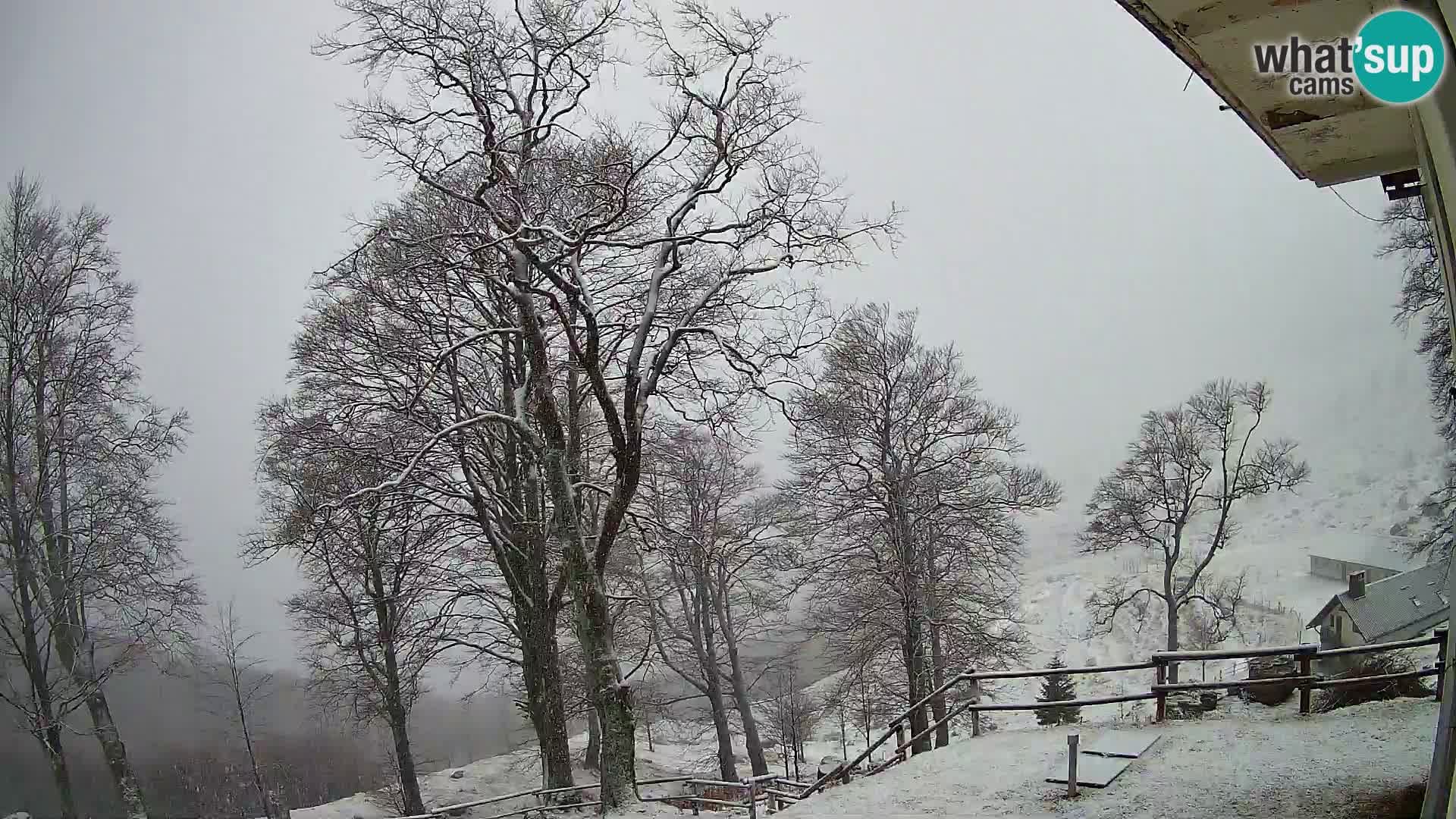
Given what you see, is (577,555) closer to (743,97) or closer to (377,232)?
(377,232)

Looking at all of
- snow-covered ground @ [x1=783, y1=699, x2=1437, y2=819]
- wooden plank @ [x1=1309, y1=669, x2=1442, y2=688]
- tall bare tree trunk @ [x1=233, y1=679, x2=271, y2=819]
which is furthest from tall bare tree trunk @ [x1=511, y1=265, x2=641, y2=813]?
tall bare tree trunk @ [x1=233, y1=679, x2=271, y2=819]

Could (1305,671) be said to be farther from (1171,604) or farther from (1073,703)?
(1171,604)

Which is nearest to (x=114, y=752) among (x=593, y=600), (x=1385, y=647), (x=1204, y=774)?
A: (x=593, y=600)

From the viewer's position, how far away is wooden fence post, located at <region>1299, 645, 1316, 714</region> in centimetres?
624

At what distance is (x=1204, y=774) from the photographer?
5383 millimetres

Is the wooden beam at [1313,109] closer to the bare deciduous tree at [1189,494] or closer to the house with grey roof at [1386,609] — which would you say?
the house with grey roof at [1386,609]

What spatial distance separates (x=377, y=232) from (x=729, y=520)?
7354mm

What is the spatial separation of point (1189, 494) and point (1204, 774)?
774 cm

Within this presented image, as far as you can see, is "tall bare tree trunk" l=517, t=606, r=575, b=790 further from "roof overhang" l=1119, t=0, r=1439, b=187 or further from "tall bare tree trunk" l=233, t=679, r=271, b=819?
"roof overhang" l=1119, t=0, r=1439, b=187

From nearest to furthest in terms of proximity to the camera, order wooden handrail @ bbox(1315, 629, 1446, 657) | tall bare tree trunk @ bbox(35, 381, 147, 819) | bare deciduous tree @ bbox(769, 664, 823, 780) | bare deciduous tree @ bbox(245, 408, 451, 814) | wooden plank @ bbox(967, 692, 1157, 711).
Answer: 1. wooden handrail @ bbox(1315, 629, 1446, 657)
2. wooden plank @ bbox(967, 692, 1157, 711)
3. bare deciduous tree @ bbox(245, 408, 451, 814)
4. tall bare tree trunk @ bbox(35, 381, 147, 819)
5. bare deciduous tree @ bbox(769, 664, 823, 780)

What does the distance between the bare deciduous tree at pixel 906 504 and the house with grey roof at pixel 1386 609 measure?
3613 millimetres

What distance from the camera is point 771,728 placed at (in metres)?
16.1
